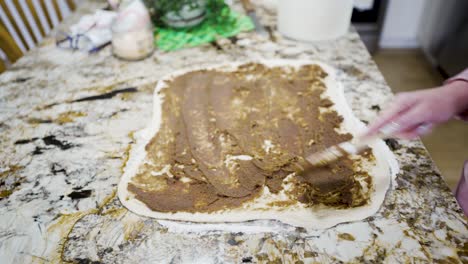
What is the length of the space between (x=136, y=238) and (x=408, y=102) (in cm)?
64

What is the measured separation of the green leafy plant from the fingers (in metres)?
0.89

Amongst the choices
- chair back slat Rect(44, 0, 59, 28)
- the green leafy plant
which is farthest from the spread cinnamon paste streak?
chair back slat Rect(44, 0, 59, 28)

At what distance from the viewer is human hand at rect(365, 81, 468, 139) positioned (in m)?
0.74

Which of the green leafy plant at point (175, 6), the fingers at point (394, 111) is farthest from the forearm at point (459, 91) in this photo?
the green leafy plant at point (175, 6)

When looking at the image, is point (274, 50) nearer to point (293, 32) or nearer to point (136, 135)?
point (293, 32)

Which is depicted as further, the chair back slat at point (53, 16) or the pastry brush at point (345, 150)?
the chair back slat at point (53, 16)

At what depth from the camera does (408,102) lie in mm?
760

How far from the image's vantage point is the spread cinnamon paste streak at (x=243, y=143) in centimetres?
79

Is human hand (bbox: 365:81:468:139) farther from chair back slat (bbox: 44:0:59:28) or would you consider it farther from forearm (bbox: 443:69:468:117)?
chair back slat (bbox: 44:0:59:28)

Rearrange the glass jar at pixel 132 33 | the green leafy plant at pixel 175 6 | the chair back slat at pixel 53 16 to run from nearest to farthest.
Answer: the glass jar at pixel 132 33, the green leafy plant at pixel 175 6, the chair back slat at pixel 53 16

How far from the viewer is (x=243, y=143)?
914mm

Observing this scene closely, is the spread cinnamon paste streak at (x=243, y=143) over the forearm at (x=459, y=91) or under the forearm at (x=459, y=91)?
under

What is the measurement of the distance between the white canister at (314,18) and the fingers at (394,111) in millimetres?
586

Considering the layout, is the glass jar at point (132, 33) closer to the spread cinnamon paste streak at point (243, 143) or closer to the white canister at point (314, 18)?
the spread cinnamon paste streak at point (243, 143)
